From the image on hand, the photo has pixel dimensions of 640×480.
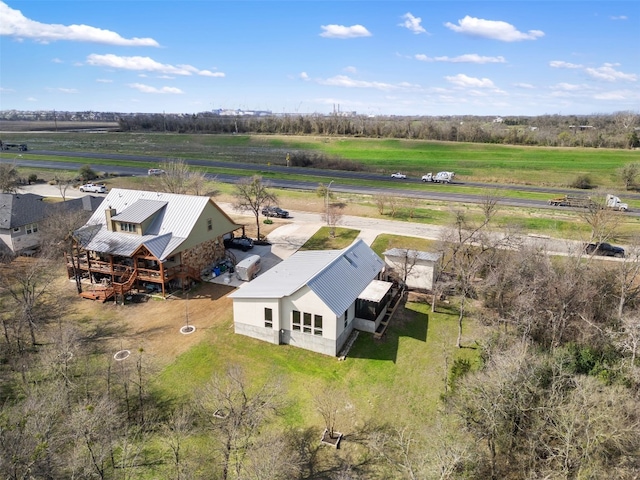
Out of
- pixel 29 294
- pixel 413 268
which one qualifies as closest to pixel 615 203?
pixel 413 268

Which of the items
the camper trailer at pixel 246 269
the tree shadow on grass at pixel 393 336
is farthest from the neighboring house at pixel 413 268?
the camper trailer at pixel 246 269

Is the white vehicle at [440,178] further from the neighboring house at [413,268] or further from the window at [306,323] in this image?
the window at [306,323]

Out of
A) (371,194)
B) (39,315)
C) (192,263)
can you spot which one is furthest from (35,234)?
(371,194)

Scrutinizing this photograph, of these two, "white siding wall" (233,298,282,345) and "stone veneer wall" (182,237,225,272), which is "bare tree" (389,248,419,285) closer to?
"white siding wall" (233,298,282,345)

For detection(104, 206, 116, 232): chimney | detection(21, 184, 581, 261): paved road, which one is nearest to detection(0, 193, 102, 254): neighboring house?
detection(104, 206, 116, 232): chimney

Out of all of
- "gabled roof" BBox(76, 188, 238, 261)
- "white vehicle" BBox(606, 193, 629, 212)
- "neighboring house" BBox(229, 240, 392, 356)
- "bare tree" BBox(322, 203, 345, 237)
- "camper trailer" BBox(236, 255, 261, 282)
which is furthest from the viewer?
"white vehicle" BBox(606, 193, 629, 212)

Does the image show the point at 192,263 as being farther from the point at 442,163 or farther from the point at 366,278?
the point at 442,163
